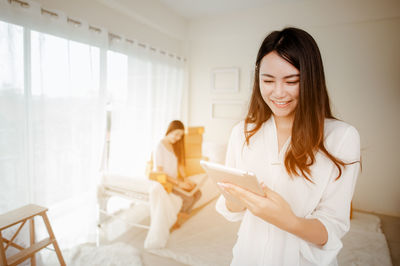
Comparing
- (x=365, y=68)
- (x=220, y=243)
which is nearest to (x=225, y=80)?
(x=365, y=68)

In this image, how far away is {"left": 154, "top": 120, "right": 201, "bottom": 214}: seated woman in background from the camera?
2.54 meters

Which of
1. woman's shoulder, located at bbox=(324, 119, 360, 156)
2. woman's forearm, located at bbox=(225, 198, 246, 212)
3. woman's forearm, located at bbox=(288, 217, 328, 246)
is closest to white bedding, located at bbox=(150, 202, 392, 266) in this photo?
woman's forearm, located at bbox=(225, 198, 246, 212)

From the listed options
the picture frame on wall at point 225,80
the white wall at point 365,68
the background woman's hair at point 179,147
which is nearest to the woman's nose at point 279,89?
the background woman's hair at point 179,147

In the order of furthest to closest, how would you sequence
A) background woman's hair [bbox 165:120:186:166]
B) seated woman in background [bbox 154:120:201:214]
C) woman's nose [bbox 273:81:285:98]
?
1. background woman's hair [bbox 165:120:186:166]
2. seated woman in background [bbox 154:120:201:214]
3. woman's nose [bbox 273:81:285:98]

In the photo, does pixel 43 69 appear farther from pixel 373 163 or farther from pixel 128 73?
pixel 373 163

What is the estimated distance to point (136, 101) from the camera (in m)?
2.93

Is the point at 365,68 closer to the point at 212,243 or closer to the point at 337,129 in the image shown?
the point at 212,243

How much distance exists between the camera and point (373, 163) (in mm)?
3061

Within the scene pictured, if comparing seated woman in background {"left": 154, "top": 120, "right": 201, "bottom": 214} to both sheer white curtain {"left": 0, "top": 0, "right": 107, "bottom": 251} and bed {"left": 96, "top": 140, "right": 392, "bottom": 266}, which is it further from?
sheer white curtain {"left": 0, "top": 0, "right": 107, "bottom": 251}

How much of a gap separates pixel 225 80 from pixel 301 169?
3.18 metres

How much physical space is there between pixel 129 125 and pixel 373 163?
2997 millimetres

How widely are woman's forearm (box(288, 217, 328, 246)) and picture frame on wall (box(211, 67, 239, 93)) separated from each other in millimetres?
3150

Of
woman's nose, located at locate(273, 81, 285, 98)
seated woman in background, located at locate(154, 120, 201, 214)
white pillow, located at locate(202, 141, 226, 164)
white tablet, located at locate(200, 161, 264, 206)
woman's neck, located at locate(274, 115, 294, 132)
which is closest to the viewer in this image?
white tablet, located at locate(200, 161, 264, 206)

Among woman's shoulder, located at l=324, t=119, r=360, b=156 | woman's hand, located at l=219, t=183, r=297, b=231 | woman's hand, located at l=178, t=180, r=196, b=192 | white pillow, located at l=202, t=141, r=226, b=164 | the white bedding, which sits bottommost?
the white bedding
